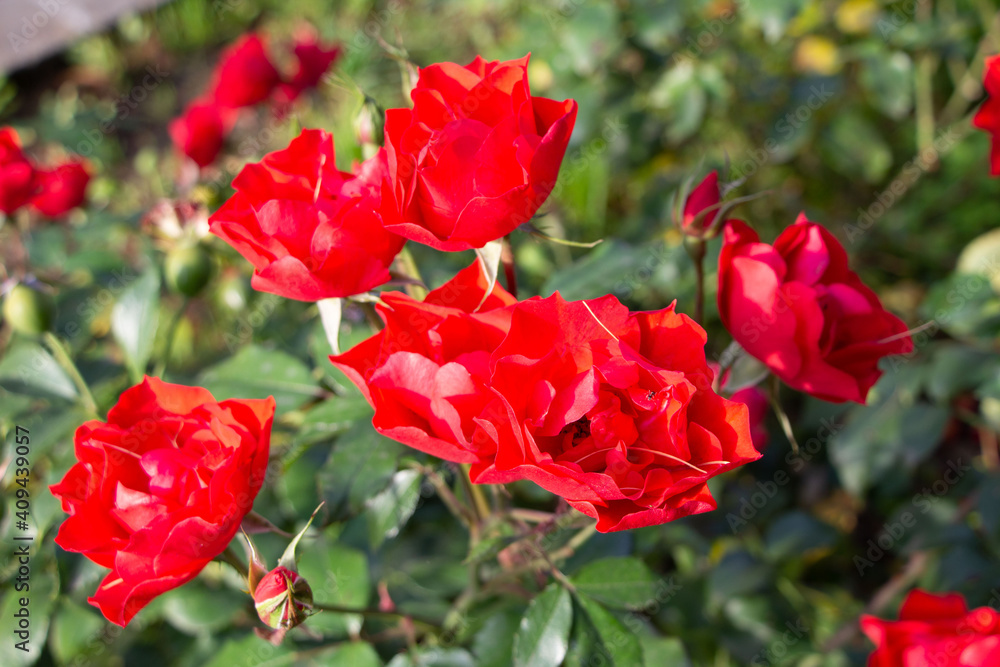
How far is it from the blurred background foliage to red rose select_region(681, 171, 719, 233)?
10cm

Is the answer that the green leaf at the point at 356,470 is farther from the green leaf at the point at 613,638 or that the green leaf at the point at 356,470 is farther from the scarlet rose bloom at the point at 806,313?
the scarlet rose bloom at the point at 806,313

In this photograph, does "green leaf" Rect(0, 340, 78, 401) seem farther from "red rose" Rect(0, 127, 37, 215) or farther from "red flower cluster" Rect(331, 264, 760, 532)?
"red flower cluster" Rect(331, 264, 760, 532)

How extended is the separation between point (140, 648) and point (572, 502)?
1.09 metres

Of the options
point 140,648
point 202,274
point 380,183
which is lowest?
point 140,648

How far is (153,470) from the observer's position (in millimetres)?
583

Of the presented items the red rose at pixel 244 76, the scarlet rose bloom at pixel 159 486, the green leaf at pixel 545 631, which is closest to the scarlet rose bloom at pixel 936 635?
the green leaf at pixel 545 631

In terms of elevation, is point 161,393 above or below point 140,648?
above

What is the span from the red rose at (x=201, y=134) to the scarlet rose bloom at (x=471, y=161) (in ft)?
3.67

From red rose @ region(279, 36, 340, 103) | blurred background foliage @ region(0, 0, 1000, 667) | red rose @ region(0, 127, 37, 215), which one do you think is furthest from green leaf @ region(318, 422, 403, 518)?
red rose @ region(279, 36, 340, 103)

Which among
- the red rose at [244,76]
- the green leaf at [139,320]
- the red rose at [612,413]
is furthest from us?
the red rose at [244,76]

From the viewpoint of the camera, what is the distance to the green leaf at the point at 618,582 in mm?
719

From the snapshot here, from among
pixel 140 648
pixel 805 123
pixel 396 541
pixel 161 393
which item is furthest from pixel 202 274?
pixel 805 123

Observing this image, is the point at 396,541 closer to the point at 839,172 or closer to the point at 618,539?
the point at 618,539

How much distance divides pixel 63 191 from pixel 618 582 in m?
1.26
